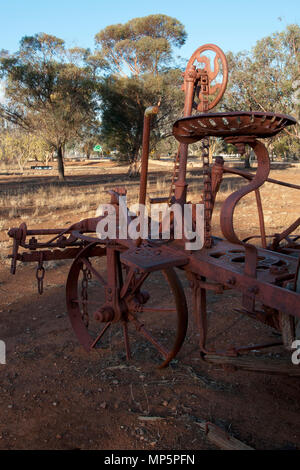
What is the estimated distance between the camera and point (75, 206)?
13.4 m

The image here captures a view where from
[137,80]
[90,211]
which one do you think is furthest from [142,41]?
[90,211]

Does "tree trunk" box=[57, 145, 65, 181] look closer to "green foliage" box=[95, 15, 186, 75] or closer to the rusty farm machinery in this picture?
"green foliage" box=[95, 15, 186, 75]

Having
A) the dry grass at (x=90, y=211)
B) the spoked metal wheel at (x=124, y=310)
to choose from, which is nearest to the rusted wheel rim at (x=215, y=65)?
the spoked metal wheel at (x=124, y=310)

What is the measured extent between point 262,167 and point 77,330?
8.98ft

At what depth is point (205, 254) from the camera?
3006 mm

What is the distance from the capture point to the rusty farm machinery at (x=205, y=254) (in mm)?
2256

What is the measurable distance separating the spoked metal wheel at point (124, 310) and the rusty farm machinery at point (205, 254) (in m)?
0.01

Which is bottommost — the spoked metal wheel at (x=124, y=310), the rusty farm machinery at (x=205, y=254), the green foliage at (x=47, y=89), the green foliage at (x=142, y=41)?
the spoked metal wheel at (x=124, y=310)

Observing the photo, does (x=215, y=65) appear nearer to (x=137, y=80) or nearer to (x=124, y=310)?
(x=124, y=310)

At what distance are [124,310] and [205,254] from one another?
45.0 inches

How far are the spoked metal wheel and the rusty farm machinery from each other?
0.01 m

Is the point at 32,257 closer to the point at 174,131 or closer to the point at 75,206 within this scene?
the point at 174,131

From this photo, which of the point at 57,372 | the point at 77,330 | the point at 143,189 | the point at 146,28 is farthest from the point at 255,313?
the point at 146,28

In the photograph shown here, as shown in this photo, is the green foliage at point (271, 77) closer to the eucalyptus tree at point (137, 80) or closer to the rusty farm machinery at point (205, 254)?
A: the eucalyptus tree at point (137, 80)
